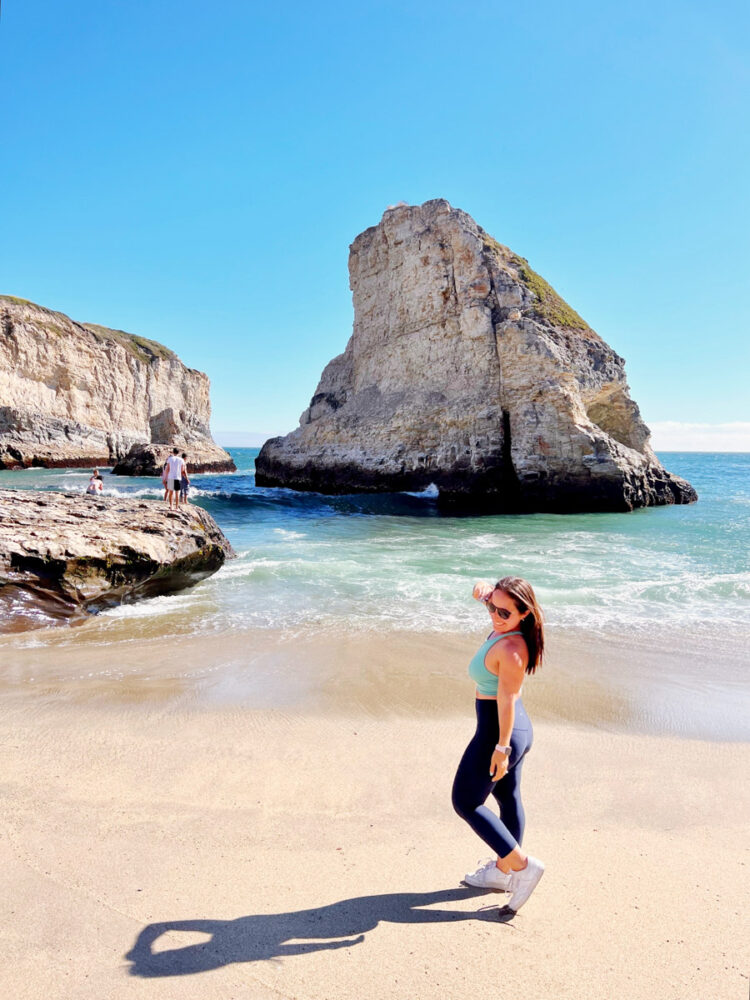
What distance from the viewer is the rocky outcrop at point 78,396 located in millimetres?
46000

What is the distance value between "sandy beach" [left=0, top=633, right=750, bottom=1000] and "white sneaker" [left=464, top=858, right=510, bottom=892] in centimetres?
4

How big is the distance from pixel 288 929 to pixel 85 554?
6.52 metres

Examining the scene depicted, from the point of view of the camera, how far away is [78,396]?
51969 millimetres

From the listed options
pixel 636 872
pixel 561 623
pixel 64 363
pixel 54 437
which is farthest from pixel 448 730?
pixel 64 363

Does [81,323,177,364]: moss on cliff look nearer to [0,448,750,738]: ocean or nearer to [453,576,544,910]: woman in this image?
[0,448,750,738]: ocean

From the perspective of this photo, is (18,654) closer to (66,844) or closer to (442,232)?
(66,844)

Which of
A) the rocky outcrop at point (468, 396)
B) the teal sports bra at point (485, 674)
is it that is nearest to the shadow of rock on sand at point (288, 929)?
Answer: the teal sports bra at point (485, 674)

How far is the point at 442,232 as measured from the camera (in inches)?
1070

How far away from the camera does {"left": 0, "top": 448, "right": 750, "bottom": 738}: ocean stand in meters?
6.84

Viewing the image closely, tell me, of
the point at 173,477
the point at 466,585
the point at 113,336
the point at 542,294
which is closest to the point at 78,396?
the point at 113,336

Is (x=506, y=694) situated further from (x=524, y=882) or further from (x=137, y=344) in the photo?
(x=137, y=344)

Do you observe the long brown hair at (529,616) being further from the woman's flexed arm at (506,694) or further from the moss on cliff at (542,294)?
the moss on cliff at (542,294)

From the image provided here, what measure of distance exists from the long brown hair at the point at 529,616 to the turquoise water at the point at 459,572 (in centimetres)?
450

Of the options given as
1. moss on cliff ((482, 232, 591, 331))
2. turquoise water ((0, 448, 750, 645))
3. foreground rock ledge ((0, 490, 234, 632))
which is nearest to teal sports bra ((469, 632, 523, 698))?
turquoise water ((0, 448, 750, 645))
